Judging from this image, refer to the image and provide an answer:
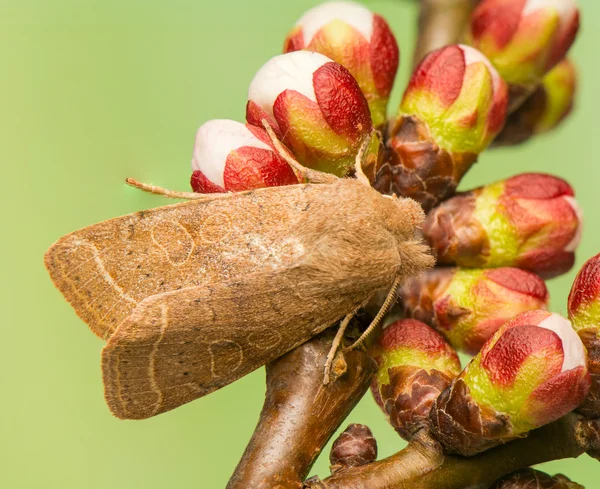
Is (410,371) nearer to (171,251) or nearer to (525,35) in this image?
(171,251)

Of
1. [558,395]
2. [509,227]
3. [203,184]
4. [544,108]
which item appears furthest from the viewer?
[544,108]

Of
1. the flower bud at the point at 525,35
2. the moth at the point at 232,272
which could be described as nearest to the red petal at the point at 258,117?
the moth at the point at 232,272

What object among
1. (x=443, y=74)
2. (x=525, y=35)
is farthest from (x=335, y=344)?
(x=525, y=35)

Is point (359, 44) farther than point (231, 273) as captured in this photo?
Yes

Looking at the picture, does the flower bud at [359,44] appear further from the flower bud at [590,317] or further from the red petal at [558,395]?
the red petal at [558,395]

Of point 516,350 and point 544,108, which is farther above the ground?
point 544,108

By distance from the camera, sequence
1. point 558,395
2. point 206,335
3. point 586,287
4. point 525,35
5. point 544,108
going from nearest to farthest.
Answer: point 558,395 < point 586,287 < point 206,335 < point 525,35 < point 544,108

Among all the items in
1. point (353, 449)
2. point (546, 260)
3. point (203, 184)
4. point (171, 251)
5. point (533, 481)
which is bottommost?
point (533, 481)

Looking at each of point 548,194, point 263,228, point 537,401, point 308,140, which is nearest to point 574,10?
point 548,194
